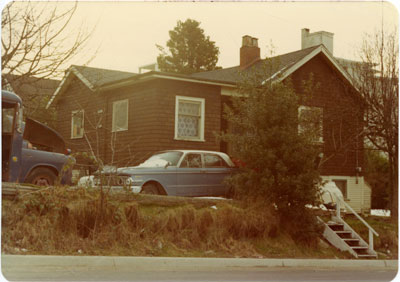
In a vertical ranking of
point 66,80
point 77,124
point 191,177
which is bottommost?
point 191,177

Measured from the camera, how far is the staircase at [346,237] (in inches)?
518

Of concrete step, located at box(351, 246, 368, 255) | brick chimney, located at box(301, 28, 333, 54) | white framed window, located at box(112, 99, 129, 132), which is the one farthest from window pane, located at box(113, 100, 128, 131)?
concrete step, located at box(351, 246, 368, 255)

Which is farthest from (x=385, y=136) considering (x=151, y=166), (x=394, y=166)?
(x=151, y=166)

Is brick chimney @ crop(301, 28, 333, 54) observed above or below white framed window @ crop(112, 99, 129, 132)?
above

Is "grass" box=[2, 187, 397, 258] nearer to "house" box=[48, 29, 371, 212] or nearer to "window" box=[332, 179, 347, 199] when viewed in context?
"house" box=[48, 29, 371, 212]

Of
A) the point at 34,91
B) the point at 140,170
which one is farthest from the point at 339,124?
the point at 34,91

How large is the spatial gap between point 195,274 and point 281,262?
2.58 m

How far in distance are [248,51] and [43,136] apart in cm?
616

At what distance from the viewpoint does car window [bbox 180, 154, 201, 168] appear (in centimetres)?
1358

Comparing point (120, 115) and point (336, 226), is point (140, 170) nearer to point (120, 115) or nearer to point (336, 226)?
point (120, 115)

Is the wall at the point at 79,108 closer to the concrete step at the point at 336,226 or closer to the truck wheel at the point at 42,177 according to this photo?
the truck wheel at the point at 42,177

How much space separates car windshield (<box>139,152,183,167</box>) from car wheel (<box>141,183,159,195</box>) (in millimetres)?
480

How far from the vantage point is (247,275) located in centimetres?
988

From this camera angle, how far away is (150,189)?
12875 mm
